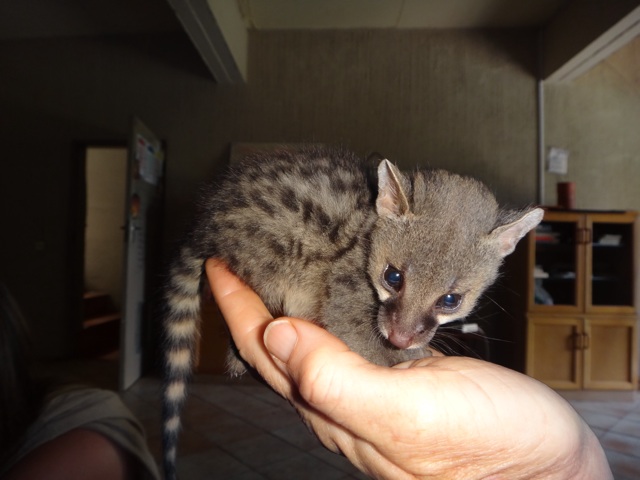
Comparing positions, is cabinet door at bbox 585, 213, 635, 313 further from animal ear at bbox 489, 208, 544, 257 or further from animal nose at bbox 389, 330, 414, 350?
animal nose at bbox 389, 330, 414, 350

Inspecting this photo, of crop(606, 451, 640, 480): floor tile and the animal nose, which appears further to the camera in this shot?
crop(606, 451, 640, 480): floor tile

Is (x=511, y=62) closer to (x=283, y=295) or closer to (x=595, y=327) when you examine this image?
(x=595, y=327)

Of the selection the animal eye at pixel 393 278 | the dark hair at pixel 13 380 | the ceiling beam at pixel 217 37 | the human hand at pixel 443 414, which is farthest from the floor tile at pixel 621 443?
the ceiling beam at pixel 217 37

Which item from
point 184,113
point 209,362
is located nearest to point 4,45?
point 184,113

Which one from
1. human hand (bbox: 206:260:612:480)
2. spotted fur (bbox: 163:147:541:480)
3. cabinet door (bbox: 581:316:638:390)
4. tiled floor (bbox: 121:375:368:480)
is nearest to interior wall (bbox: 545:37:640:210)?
cabinet door (bbox: 581:316:638:390)

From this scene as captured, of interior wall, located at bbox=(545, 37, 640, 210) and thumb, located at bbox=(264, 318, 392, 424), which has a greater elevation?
interior wall, located at bbox=(545, 37, 640, 210)

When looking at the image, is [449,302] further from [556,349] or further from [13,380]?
[556,349]

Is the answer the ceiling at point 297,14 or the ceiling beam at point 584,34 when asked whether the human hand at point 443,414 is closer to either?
the ceiling beam at point 584,34
